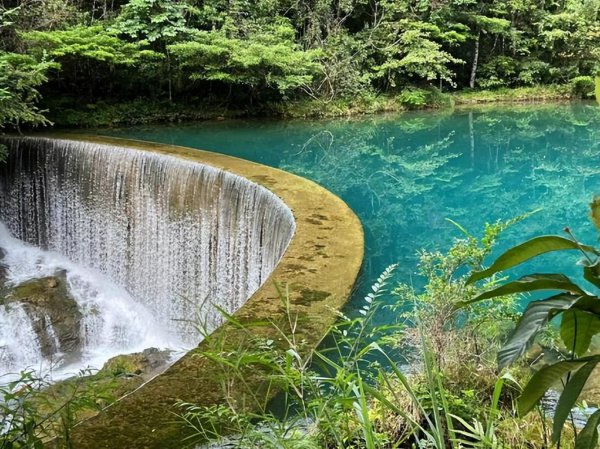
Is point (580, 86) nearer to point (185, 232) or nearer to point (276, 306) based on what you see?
point (185, 232)

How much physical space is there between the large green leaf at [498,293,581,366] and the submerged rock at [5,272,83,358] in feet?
17.8

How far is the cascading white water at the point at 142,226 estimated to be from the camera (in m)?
5.53

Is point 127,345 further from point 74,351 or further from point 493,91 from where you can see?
point 493,91

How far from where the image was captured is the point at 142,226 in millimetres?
6848

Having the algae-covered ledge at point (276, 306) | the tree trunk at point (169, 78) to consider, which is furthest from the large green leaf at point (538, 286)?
the tree trunk at point (169, 78)

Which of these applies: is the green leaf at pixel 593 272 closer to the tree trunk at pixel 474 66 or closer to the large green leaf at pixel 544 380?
the large green leaf at pixel 544 380

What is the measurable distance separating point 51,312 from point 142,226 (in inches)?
57.7

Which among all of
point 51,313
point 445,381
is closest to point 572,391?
point 445,381

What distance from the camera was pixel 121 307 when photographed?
20.9 feet

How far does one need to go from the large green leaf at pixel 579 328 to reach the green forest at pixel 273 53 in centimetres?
730

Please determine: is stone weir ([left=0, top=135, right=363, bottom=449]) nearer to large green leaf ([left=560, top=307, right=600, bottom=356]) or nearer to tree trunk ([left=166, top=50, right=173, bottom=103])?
large green leaf ([left=560, top=307, right=600, bottom=356])

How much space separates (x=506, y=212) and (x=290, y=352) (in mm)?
6250

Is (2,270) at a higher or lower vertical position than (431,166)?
lower

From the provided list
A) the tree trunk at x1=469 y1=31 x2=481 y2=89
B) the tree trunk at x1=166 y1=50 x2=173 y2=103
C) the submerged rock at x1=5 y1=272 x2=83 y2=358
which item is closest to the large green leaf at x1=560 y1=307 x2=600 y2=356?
the submerged rock at x1=5 y1=272 x2=83 y2=358
